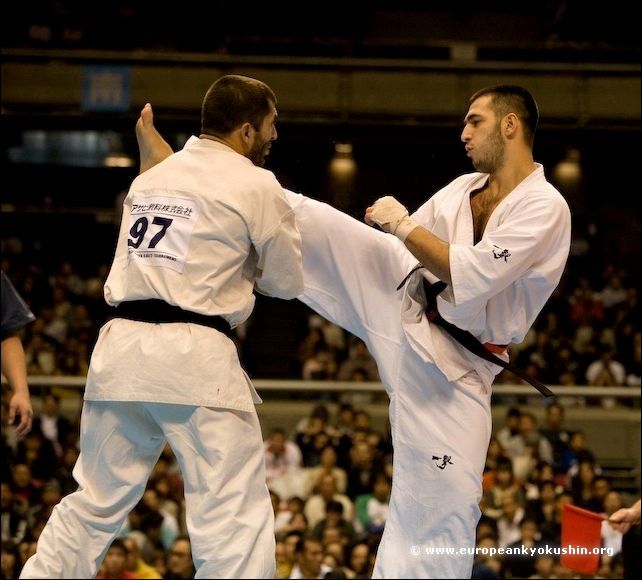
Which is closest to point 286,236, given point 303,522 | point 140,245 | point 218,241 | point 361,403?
point 218,241

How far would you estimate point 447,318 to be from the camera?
391cm

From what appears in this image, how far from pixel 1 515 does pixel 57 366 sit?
3581 millimetres

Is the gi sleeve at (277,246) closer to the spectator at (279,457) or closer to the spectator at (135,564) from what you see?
the spectator at (135,564)

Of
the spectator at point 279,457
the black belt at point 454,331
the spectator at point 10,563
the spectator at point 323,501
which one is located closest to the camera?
the black belt at point 454,331

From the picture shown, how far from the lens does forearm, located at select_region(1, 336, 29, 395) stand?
3.65 metres

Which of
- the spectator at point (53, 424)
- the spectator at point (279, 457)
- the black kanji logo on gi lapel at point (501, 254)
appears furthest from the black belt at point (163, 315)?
the spectator at point (53, 424)

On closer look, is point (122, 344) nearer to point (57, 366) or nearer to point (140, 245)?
point (140, 245)

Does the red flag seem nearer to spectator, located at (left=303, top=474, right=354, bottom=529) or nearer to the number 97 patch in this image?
the number 97 patch

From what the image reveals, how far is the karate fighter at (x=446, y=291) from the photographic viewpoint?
3.77m

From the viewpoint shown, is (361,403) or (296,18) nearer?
(361,403)

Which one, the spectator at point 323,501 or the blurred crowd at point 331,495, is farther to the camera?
the spectator at point 323,501

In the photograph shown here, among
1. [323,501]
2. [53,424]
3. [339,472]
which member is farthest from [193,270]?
[53,424]

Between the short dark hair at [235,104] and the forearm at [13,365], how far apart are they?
1.09 metres

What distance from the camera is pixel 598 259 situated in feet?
50.2
